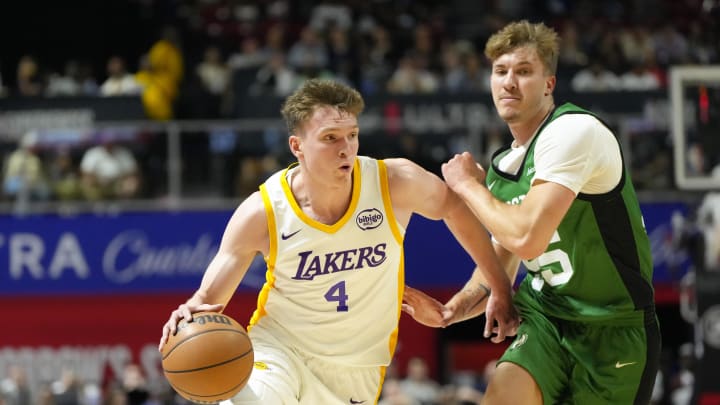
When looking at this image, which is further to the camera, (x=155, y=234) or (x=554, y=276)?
(x=155, y=234)

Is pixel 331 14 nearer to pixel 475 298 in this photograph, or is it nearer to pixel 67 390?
pixel 67 390

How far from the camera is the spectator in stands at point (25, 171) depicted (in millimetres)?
13766

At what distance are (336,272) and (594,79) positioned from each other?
1143 centimetres

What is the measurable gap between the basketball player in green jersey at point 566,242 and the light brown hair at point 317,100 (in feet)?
1.90

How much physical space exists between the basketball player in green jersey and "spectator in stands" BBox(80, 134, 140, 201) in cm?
906

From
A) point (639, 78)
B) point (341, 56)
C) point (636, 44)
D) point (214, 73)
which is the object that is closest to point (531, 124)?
point (341, 56)

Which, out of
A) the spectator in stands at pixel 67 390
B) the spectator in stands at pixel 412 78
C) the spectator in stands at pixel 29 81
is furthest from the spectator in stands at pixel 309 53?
the spectator in stands at pixel 67 390

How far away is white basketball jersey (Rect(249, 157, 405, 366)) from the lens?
5.51 m

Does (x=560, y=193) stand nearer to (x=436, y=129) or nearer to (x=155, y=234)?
(x=436, y=129)

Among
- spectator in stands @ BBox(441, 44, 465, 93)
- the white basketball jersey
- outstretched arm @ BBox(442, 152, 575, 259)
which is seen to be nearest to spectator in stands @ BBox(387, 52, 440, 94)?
spectator in stands @ BBox(441, 44, 465, 93)

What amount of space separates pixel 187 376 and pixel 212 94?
34.1 ft

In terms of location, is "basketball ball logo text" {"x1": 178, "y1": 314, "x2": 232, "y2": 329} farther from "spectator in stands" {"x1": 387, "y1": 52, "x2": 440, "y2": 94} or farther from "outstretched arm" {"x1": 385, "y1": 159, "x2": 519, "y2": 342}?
"spectator in stands" {"x1": 387, "y1": 52, "x2": 440, "y2": 94}

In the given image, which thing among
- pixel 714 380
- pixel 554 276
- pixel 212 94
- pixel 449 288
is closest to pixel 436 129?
pixel 449 288

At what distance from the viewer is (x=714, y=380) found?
36.9ft
